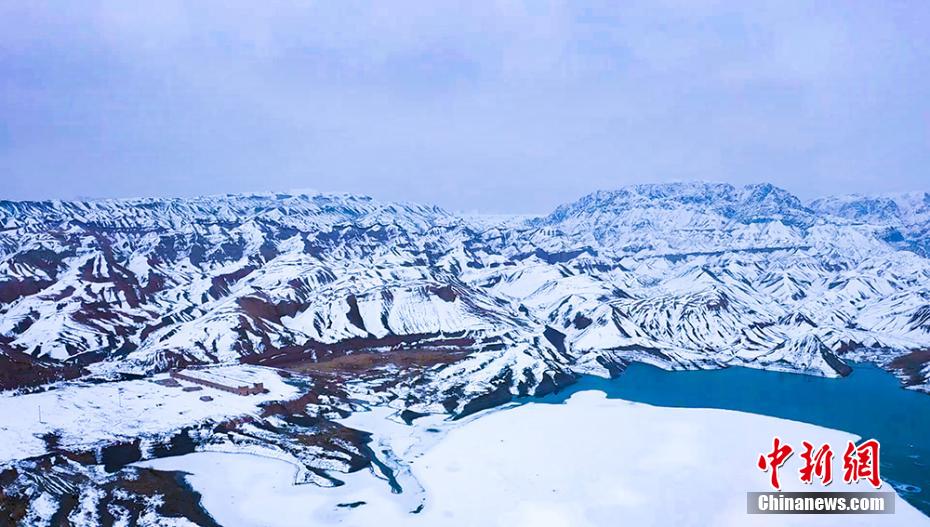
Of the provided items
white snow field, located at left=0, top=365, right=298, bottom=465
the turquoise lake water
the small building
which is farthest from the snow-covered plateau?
the turquoise lake water

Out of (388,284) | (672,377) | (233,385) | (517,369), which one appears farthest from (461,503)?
(388,284)

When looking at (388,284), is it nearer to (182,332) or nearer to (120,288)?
(182,332)

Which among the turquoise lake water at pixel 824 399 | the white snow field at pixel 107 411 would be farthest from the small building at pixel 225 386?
the turquoise lake water at pixel 824 399

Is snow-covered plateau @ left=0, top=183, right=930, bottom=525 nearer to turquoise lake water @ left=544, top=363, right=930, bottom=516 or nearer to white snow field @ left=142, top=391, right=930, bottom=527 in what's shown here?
white snow field @ left=142, top=391, right=930, bottom=527

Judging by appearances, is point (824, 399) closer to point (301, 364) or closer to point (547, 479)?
point (547, 479)
